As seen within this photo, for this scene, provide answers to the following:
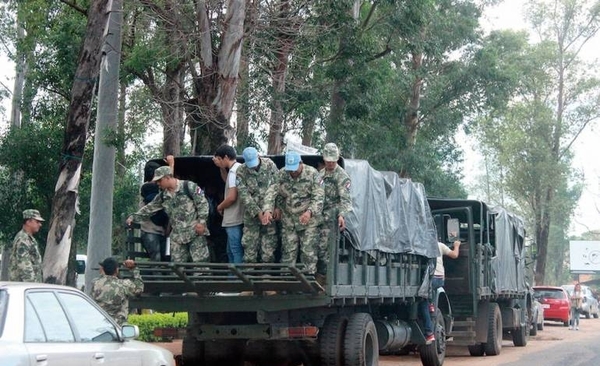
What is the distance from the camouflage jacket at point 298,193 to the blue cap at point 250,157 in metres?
0.32

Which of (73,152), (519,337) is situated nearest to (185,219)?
(73,152)

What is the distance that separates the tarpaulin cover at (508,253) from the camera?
18875 mm

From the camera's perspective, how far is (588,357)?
18.4 metres

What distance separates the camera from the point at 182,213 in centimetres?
1144

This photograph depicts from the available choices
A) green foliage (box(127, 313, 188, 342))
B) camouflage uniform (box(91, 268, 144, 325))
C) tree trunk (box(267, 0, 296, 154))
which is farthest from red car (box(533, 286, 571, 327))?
camouflage uniform (box(91, 268, 144, 325))

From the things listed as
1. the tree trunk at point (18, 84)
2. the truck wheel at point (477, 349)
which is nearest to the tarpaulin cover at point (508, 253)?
the truck wheel at point (477, 349)

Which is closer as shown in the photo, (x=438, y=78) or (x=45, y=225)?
(x=45, y=225)

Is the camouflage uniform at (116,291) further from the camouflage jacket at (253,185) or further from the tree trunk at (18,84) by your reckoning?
the tree trunk at (18,84)

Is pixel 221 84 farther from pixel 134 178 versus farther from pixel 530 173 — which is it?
pixel 530 173

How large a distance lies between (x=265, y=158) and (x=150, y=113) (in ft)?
35.0

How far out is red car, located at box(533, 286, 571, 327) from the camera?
119ft

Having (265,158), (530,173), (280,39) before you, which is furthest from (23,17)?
(530,173)

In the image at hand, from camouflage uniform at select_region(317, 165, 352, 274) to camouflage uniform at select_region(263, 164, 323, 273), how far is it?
0.10 metres

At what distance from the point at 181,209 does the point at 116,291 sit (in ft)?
4.03
